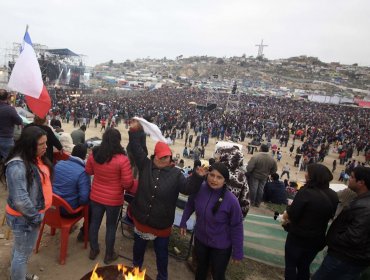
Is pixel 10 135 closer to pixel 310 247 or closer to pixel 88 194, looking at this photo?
pixel 88 194

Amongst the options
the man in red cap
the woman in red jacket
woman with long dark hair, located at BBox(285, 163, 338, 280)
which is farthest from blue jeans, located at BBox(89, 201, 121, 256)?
woman with long dark hair, located at BBox(285, 163, 338, 280)

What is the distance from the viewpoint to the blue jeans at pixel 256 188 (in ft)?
20.1

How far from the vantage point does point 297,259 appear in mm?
3012

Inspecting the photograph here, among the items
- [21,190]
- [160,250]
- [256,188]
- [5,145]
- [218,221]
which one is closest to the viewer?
[21,190]

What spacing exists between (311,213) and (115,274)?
182 centimetres

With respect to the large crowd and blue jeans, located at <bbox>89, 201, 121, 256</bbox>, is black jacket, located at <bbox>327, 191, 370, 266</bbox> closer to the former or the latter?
the large crowd

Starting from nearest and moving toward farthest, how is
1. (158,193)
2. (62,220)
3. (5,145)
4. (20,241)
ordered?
(20,241) < (158,193) < (62,220) < (5,145)

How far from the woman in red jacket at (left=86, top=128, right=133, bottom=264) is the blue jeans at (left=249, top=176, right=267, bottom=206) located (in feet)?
11.7

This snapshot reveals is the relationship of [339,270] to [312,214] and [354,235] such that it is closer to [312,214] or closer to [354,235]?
[354,235]

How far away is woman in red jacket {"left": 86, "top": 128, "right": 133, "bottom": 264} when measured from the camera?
305 centimetres

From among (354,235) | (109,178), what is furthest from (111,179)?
(354,235)

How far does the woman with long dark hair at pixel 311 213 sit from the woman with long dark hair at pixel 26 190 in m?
2.27

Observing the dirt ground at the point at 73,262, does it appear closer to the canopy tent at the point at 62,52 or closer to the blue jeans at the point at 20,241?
the blue jeans at the point at 20,241

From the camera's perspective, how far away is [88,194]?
10.7 ft
